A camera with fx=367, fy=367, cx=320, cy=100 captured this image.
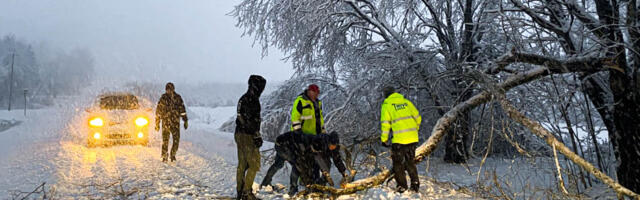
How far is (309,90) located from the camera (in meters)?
5.11

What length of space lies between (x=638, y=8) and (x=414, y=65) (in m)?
4.30

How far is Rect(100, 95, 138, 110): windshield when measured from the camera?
27.7 ft

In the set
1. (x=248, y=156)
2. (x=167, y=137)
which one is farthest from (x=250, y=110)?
(x=167, y=137)

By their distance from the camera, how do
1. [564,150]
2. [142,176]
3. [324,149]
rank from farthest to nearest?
[142,176]
[324,149]
[564,150]

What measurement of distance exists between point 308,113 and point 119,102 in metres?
5.84

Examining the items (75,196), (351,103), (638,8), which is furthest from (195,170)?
(638,8)

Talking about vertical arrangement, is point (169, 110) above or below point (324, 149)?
above

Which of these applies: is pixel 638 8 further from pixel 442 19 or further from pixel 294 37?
pixel 294 37

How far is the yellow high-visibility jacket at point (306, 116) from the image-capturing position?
192 inches

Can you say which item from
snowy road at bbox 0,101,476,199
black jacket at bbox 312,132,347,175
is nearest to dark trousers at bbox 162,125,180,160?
snowy road at bbox 0,101,476,199

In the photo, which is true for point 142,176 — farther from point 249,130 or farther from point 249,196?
point 249,130

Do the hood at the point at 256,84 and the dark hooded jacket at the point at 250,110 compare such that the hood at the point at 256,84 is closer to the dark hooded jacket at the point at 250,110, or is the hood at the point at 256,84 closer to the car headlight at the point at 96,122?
the dark hooded jacket at the point at 250,110

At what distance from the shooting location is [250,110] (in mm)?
4387

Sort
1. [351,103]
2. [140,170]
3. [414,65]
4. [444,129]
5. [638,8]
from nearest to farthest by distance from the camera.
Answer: [638,8], [444,129], [140,170], [414,65], [351,103]
